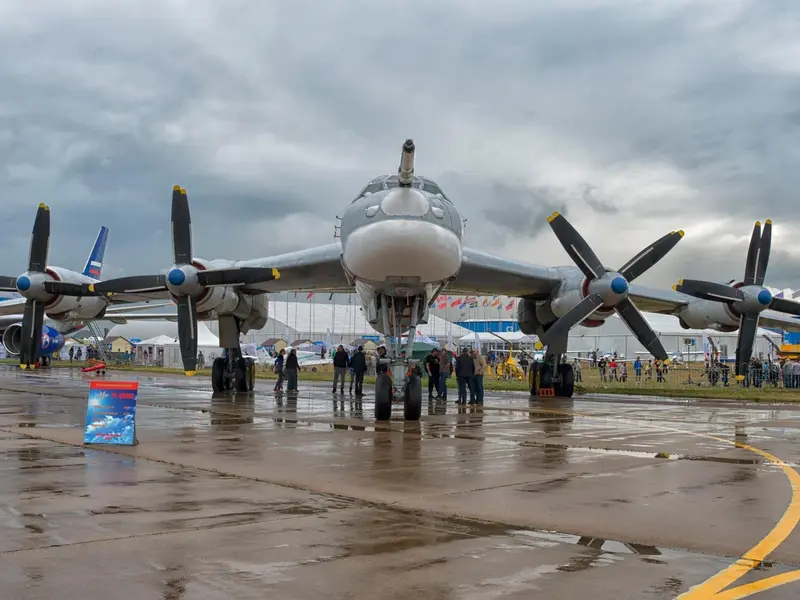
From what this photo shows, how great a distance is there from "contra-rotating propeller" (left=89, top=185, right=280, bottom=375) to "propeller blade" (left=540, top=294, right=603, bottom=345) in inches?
260

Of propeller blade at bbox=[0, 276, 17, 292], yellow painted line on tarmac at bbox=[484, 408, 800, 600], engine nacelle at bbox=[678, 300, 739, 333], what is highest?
propeller blade at bbox=[0, 276, 17, 292]

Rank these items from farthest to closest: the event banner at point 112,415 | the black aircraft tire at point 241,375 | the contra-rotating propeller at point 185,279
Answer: the black aircraft tire at point 241,375
the contra-rotating propeller at point 185,279
the event banner at point 112,415

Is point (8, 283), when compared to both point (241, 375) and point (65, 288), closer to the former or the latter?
point (65, 288)

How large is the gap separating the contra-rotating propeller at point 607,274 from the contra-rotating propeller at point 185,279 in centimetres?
704

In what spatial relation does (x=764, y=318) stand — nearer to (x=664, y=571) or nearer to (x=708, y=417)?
(x=708, y=417)

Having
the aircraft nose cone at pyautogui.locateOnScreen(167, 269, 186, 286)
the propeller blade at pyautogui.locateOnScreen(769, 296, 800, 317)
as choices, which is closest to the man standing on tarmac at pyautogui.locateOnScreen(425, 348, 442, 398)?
the aircraft nose cone at pyautogui.locateOnScreen(167, 269, 186, 286)

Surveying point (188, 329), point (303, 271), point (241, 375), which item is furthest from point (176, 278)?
point (241, 375)

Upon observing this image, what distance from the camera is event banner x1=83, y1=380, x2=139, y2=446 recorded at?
9.00 m

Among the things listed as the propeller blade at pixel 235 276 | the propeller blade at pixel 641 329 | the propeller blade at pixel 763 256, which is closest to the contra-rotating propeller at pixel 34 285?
the propeller blade at pixel 235 276

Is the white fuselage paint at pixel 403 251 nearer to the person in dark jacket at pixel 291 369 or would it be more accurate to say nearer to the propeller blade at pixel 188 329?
the propeller blade at pixel 188 329

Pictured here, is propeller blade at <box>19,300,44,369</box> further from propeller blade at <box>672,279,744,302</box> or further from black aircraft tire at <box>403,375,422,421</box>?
propeller blade at <box>672,279,744,302</box>

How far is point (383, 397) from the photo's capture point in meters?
12.9

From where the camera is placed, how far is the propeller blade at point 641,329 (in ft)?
55.8

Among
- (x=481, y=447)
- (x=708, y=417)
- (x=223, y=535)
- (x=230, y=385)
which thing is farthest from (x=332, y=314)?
(x=223, y=535)
